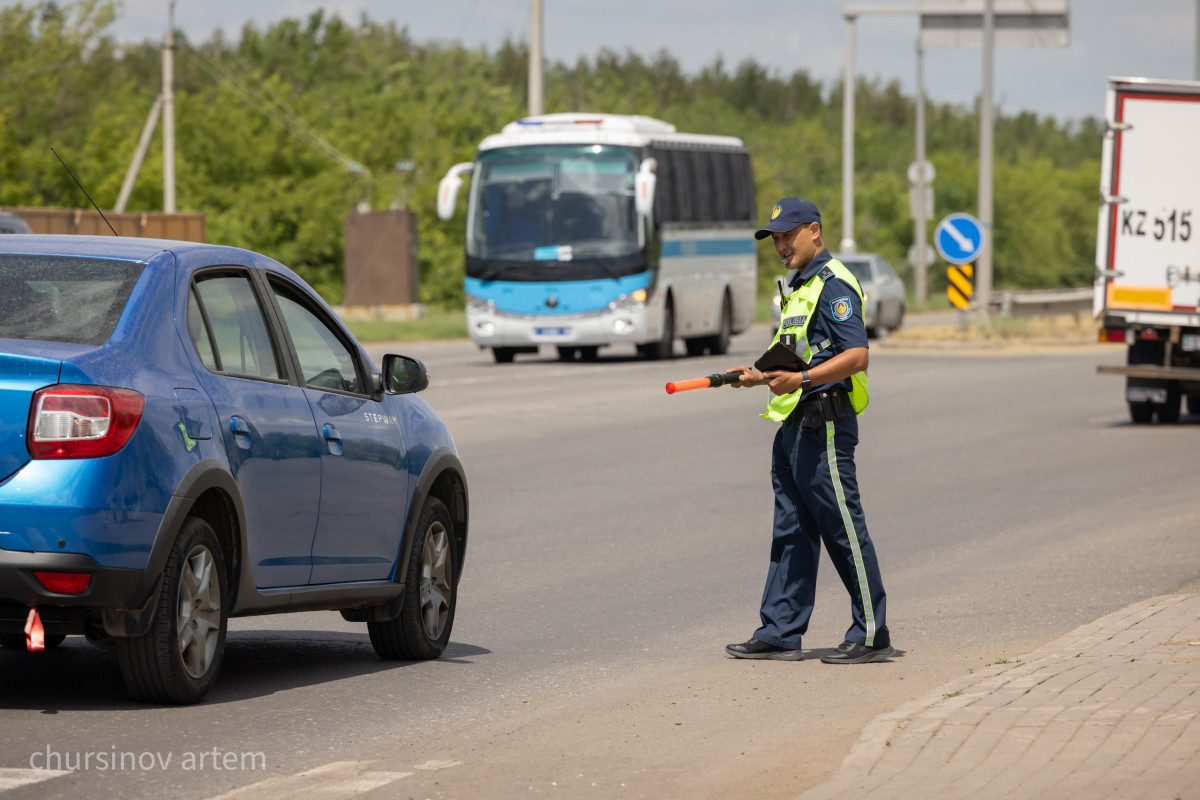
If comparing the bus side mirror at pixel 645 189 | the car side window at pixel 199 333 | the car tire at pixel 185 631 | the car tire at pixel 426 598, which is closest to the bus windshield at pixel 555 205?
the bus side mirror at pixel 645 189

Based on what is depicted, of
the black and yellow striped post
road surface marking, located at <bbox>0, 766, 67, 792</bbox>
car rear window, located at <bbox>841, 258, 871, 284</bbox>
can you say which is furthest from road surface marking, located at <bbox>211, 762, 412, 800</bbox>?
car rear window, located at <bbox>841, 258, 871, 284</bbox>

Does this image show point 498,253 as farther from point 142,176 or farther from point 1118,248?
point 142,176

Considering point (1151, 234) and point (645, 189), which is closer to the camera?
point (1151, 234)

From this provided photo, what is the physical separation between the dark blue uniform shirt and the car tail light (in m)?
2.81

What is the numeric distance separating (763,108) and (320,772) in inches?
5926

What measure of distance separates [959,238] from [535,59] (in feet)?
33.8

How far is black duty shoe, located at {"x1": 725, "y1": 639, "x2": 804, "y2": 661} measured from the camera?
26.0 feet

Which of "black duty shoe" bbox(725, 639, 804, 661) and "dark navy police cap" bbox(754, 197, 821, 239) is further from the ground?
"dark navy police cap" bbox(754, 197, 821, 239)

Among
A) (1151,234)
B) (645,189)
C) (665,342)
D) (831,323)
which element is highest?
(645,189)

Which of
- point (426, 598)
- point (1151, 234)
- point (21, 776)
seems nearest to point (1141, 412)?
point (1151, 234)

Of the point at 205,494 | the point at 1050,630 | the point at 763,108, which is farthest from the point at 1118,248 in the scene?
the point at 763,108

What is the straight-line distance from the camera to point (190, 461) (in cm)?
639

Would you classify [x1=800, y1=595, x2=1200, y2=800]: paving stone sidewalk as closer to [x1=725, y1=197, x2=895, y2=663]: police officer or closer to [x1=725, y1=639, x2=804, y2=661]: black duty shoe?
[x1=725, y1=197, x2=895, y2=663]: police officer

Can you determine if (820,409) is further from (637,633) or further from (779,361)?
(637,633)
